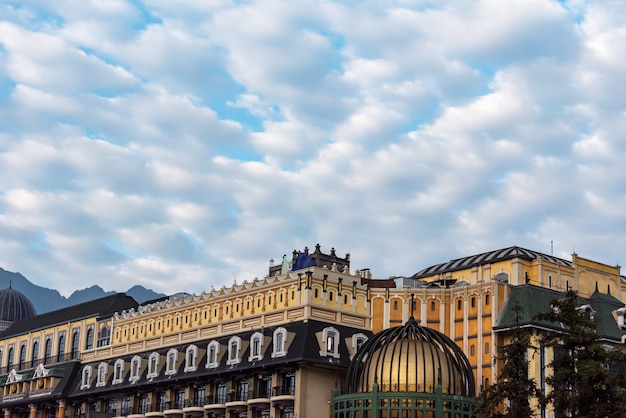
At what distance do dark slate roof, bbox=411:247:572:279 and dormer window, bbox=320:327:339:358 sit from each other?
17.1 m

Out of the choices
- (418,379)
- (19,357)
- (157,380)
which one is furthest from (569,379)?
(19,357)

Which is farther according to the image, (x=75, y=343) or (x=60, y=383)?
(x=75, y=343)

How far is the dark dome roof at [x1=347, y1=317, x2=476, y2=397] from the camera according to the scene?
263 ft

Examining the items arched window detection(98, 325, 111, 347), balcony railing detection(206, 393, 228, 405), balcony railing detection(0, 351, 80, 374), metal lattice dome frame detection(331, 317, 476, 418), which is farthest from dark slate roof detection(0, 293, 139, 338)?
metal lattice dome frame detection(331, 317, 476, 418)

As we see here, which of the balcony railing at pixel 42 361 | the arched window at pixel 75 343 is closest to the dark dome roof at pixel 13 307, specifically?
the balcony railing at pixel 42 361

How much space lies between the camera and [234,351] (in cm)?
9431

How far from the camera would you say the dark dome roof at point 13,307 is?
151 metres

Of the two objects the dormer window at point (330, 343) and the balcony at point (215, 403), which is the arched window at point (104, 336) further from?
the dormer window at point (330, 343)

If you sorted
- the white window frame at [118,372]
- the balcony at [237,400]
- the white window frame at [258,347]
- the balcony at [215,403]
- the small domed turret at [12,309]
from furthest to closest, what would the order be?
1. the small domed turret at [12,309]
2. the white window frame at [118,372]
3. the balcony at [215,403]
4. the balcony at [237,400]
5. the white window frame at [258,347]

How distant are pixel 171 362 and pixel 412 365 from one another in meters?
28.7

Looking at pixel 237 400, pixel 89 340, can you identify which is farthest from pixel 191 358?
pixel 89 340

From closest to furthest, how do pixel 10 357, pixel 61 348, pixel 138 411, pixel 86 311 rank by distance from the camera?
pixel 138 411, pixel 61 348, pixel 86 311, pixel 10 357

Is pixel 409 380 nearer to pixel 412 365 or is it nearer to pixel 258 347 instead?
pixel 412 365

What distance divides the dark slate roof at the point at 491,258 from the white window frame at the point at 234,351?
2150cm
